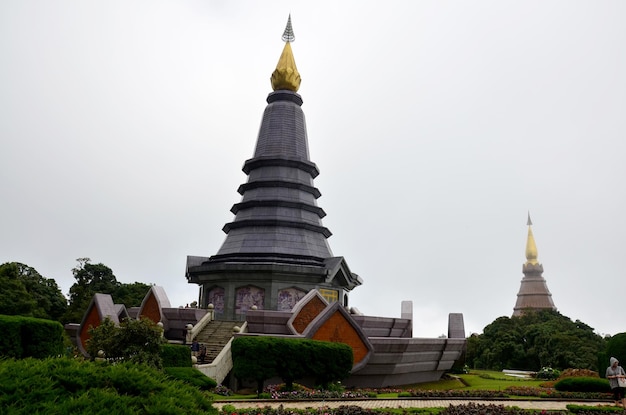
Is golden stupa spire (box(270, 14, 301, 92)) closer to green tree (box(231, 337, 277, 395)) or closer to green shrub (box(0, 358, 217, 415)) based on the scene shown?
green tree (box(231, 337, 277, 395))

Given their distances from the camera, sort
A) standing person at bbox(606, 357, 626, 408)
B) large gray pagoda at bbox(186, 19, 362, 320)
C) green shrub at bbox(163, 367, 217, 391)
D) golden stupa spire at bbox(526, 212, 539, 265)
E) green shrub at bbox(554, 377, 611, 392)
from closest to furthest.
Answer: green shrub at bbox(163, 367, 217, 391) → standing person at bbox(606, 357, 626, 408) → green shrub at bbox(554, 377, 611, 392) → large gray pagoda at bbox(186, 19, 362, 320) → golden stupa spire at bbox(526, 212, 539, 265)

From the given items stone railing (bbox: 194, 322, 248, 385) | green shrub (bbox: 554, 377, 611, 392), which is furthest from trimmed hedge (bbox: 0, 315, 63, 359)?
green shrub (bbox: 554, 377, 611, 392)

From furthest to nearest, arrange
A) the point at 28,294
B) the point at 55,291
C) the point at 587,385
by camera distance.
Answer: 1. the point at 55,291
2. the point at 28,294
3. the point at 587,385

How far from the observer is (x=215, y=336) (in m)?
26.8

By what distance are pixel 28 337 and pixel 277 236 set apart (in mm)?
17726

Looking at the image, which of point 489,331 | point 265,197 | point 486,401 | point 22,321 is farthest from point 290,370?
point 489,331

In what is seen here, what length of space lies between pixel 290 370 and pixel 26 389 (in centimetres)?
1357

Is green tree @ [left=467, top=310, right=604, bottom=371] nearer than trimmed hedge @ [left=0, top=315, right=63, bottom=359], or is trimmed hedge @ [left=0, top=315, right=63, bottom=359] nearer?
trimmed hedge @ [left=0, top=315, right=63, bottom=359]

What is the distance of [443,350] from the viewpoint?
29.2 meters

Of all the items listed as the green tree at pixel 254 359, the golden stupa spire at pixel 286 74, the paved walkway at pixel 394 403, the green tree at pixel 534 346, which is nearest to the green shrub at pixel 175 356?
the green tree at pixel 254 359

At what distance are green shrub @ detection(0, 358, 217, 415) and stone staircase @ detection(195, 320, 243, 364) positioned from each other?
696 inches

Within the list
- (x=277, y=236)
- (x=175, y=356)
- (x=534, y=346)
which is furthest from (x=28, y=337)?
(x=534, y=346)

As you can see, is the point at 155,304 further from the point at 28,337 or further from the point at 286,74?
the point at 286,74

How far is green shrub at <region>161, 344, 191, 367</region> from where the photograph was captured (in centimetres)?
1959
